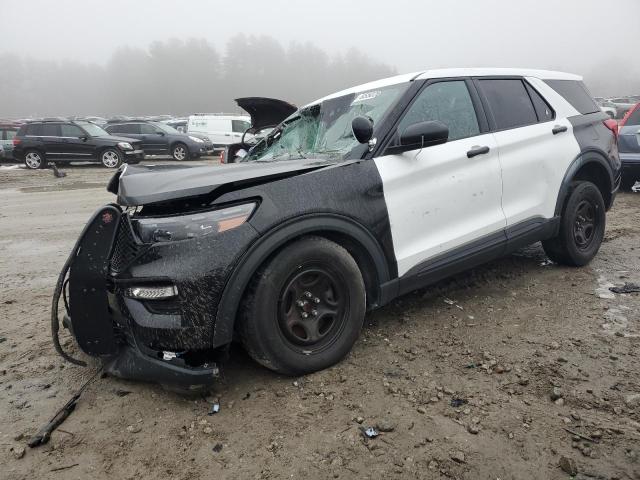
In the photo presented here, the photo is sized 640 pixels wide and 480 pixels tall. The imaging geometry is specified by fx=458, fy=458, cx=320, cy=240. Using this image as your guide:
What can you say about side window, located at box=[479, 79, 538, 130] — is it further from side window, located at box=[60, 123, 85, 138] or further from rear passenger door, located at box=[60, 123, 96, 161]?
side window, located at box=[60, 123, 85, 138]

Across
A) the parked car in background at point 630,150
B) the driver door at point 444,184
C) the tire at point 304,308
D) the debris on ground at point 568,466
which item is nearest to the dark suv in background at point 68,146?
the parked car in background at point 630,150

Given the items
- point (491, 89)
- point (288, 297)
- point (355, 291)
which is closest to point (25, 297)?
point (288, 297)

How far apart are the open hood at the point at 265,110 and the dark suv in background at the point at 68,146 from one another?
11.5 meters

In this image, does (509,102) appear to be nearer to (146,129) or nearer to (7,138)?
(146,129)

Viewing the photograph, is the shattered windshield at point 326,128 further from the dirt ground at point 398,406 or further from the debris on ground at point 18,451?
the debris on ground at point 18,451

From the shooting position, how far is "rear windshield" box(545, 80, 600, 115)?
4.02 m

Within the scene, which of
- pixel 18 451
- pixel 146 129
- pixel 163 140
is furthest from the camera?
pixel 146 129

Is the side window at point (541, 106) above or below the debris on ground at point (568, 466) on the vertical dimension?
above

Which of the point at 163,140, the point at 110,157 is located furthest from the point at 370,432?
the point at 163,140

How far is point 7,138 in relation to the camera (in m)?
18.1

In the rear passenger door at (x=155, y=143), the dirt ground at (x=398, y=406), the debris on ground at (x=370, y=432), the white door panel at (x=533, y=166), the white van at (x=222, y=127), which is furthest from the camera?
the white van at (x=222, y=127)

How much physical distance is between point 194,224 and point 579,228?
3.44 metres

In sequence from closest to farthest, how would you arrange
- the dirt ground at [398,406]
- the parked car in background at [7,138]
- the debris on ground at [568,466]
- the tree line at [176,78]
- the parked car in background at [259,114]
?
the debris on ground at [568,466] < the dirt ground at [398,406] < the parked car in background at [259,114] < the parked car in background at [7,138] < the tree line at [176,78]

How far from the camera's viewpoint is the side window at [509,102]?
3473mm
